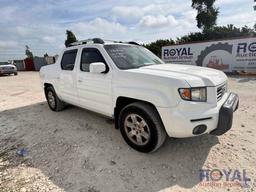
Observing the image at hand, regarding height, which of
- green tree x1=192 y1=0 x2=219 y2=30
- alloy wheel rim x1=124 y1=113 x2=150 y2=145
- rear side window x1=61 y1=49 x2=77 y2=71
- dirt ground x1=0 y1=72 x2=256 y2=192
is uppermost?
green tree x1=192 y1=0 x2=219 y2=30

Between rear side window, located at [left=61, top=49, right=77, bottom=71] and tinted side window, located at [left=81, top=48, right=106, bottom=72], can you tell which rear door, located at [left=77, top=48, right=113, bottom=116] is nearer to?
tinted side window, located at [left=81, top=48, right=106, bottom=72]

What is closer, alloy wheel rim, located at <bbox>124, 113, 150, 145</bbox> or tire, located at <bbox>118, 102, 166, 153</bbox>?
tire, located at <bbox>118, 102, 166, 153</bbox>

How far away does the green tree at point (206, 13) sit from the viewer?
30.2m

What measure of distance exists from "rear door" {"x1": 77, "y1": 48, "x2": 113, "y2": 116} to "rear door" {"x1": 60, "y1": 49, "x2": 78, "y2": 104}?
27 centimetres

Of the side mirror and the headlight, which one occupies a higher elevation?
the side mirror

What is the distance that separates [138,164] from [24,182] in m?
1.67

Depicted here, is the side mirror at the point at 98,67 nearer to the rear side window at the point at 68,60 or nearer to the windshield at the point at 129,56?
the windshield at the point at 129,56

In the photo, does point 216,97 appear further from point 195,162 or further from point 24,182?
point 24,182

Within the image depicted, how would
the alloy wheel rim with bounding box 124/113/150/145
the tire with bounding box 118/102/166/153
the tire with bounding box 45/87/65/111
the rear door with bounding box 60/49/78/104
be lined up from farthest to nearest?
the tire with bounding box 45/87/65/111
the rear door with bounding box 60/49/78/104
the alloy wheel rim with bounding box 124/113/150/145
the tire with bounding box 118/102/166/153

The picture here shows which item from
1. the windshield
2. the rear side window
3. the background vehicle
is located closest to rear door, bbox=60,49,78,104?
the rear side window

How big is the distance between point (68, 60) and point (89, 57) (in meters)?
0.99

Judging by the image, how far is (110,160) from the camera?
10.8 feet

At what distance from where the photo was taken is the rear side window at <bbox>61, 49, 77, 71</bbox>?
4789 millimetres

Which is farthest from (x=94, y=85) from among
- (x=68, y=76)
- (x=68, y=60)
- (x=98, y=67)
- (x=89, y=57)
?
(x=68, y=60)
